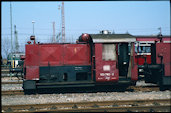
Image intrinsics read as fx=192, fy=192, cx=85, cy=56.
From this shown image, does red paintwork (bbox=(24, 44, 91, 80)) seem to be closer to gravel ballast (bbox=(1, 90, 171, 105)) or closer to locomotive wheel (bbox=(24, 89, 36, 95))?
locomotive wheel (bbox=(24, 89, 36, 95))

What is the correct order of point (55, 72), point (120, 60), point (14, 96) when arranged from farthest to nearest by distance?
point (120, 60) → point (55, 72) → point (14, 96)

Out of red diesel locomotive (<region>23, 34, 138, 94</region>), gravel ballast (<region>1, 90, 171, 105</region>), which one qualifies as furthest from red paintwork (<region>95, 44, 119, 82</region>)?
gravel ballast (<region>1, 90, 171, 105</region>)

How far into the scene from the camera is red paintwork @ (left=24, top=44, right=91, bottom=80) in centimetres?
1090

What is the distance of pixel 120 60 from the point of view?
1165 cm

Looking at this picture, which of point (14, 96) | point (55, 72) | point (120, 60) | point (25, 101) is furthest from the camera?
point (120, 60)

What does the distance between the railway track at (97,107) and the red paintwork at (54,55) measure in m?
3.20

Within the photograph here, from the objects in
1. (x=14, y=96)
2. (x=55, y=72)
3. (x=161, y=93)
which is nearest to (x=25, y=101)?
(x=14, y=96)

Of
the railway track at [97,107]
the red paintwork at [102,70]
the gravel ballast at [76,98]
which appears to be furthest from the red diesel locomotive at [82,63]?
the railway track at [97,107]

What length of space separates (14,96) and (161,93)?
25.9 ft

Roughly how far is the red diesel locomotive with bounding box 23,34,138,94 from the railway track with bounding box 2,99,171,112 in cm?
262

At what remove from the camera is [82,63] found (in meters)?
11.3

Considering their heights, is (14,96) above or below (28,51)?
below

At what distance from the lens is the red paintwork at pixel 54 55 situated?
10898mm

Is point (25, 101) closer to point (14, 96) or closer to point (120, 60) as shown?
point (14, 96)
